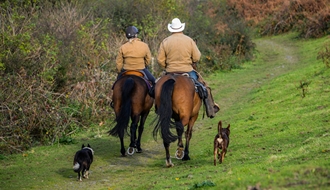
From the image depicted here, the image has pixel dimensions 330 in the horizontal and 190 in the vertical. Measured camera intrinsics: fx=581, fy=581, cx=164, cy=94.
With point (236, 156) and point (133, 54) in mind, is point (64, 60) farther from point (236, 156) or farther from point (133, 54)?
point (236, 156)

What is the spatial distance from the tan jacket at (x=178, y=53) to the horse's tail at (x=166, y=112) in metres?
0.85

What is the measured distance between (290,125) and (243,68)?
53.6 ft

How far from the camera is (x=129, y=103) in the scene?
41.8ft

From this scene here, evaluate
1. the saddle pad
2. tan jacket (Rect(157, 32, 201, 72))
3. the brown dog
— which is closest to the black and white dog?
the brown dog

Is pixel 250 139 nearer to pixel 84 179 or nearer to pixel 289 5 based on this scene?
pixel 84 179

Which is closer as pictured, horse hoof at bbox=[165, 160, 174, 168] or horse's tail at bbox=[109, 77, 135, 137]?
horse hoof at bbox=[165, 160, 174, 168]

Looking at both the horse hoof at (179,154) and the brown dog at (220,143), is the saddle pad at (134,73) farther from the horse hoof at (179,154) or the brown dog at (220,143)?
the brown dog at (220,143)

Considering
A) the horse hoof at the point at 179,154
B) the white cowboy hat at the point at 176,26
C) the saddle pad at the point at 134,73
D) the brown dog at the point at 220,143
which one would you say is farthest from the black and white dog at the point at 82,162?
the white cowboy hat at the point at 176,26

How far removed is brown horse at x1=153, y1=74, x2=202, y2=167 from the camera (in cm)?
1123

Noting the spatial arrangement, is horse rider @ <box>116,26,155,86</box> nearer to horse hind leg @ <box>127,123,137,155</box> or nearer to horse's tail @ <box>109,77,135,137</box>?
horse's tail @ <box>109,77,135,137</box>

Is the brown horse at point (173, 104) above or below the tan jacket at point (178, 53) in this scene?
below

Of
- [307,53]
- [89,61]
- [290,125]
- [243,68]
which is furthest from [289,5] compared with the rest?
[290,125]

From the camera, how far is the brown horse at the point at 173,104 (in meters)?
11.2

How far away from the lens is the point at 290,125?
45.2 ft
